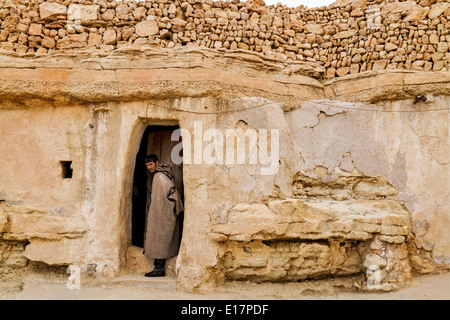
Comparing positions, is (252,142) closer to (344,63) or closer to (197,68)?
(197,68)

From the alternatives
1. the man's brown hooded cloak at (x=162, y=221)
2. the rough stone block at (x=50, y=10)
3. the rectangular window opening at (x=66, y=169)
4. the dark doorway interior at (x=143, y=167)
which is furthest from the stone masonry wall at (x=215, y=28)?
the man's brown hooded cloak at (x=162, y=221)

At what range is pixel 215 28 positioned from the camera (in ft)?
17.8

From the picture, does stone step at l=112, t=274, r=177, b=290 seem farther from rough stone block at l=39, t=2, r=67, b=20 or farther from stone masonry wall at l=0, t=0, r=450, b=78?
rough stone block at l=39, t=2, r=67, b=20

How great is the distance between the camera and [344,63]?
5.62 m

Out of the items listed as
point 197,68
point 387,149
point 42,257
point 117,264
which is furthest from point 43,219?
point 387,149

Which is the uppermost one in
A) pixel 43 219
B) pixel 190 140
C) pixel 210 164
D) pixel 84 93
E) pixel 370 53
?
pixel 370 53

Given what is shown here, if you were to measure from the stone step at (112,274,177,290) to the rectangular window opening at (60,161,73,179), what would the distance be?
5.15 feet

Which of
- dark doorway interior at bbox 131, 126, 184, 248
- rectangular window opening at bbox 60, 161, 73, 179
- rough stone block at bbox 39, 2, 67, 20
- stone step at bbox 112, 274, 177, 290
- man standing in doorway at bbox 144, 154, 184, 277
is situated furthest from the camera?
dark doorway interior at bbox 131, 126, 184, 248

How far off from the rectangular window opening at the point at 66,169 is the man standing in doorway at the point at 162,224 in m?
1.21

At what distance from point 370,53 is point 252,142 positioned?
212 centimetres

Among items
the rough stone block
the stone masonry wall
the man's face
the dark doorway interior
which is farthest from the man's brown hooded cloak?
the rough stone block

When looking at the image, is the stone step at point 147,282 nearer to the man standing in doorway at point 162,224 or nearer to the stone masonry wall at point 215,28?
the man standing in doorway at point 162,224

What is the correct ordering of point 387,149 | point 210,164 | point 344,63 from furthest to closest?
point 344,63 < point 387,149 < point 210,164

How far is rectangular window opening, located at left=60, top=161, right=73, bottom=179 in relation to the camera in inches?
206
